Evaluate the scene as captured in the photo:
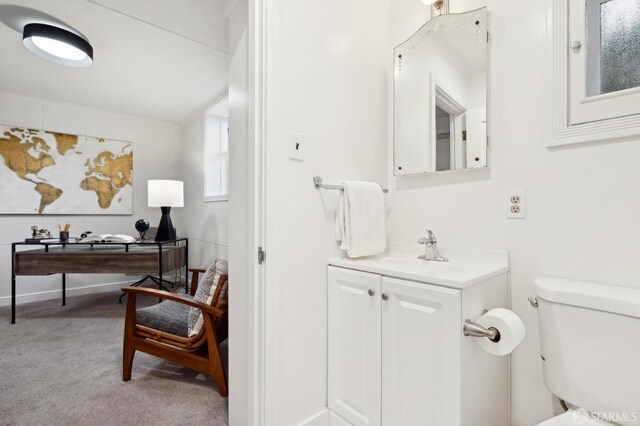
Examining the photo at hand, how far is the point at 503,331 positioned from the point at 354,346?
1.87 feet

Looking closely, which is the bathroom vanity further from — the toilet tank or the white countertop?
the toilet tank

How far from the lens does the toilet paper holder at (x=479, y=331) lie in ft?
2.99

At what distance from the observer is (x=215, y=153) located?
3717mm

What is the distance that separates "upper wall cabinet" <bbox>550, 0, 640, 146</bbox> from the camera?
100cm

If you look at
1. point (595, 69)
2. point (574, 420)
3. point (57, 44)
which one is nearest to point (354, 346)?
point (574, 420)

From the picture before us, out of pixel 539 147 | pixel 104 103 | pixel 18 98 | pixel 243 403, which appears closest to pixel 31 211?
pixel 18 98

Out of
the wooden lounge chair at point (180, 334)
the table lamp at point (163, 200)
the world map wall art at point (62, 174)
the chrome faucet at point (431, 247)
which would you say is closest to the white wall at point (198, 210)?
the table lamp at point (163, 200)

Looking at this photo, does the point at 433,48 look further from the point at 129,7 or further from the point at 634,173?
the point at 129,7

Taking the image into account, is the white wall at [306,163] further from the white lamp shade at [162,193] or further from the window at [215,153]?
→ the white lamp shade at [162,193]

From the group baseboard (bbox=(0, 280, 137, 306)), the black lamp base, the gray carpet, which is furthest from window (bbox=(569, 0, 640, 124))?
baseboard (bbox=(0, 280, 137, 306))

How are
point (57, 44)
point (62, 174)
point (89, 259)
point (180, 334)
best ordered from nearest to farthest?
point (180, 334) → point (57, 44) → point (89, 259) → point (62, 174)

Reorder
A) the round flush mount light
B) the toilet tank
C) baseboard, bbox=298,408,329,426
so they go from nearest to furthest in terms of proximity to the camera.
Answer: the toilet tank < baseboard, bbox=298,408,329,426 < the round flush mount light

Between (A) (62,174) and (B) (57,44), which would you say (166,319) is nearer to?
(B) (57,44)

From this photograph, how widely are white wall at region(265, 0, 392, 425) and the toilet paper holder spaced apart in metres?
0.62
